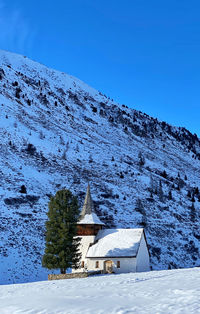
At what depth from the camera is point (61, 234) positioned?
3506 centimetres

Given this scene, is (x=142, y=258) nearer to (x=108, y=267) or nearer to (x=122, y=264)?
(x=122, y=264)

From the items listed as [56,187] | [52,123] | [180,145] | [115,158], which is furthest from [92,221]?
[180,145]

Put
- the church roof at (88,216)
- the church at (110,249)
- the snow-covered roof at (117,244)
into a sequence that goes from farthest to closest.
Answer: the church roof at (88,216), the snow-covered roof at (117,244), the church at (110,249)

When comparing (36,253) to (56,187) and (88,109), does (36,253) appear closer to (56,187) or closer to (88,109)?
(56,187)

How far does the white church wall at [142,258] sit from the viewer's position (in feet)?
124


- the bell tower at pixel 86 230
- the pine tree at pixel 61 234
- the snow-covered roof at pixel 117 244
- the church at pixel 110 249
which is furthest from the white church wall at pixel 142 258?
the pine tree at pixel 61 234

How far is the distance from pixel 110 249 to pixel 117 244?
98cm

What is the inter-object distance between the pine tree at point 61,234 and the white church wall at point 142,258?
22.1 ft

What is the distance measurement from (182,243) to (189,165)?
3288 inches

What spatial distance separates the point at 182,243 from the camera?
6406 centimetres

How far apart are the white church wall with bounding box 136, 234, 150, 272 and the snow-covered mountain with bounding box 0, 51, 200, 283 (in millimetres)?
11805

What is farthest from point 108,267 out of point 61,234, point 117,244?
point 61,234

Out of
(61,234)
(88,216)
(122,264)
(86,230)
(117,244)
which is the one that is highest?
(88,216)

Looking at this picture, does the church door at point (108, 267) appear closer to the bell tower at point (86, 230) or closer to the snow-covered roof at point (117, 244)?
the snow-covered roof at point (117, 244)
